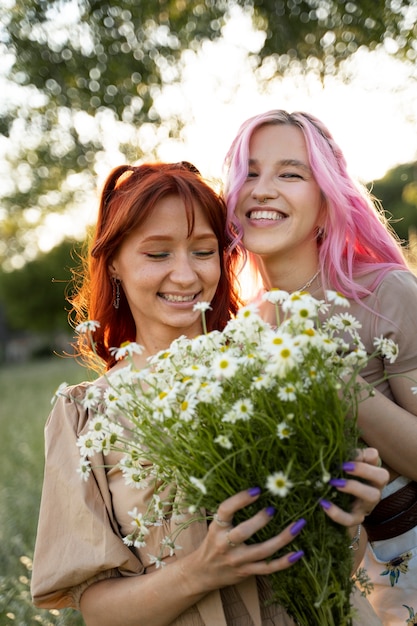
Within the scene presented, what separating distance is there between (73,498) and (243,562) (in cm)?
72

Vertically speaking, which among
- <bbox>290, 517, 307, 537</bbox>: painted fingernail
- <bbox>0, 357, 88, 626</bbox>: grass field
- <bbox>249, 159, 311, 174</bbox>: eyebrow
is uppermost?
<bbox>249, 159, 311, 174</bbox>: eyebrow

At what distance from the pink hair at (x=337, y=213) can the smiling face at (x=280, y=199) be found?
1.6 inches

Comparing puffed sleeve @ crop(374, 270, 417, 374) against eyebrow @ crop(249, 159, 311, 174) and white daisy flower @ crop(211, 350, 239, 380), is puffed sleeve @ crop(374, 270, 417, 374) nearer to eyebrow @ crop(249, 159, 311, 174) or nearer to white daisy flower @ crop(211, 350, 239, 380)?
eyebrow @ crop(249, 159, 311, 174)

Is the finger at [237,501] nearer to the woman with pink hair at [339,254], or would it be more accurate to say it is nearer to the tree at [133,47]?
the woman with pink hair at [339,254]

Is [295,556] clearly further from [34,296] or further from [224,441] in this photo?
[34,296]

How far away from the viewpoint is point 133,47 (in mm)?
5781

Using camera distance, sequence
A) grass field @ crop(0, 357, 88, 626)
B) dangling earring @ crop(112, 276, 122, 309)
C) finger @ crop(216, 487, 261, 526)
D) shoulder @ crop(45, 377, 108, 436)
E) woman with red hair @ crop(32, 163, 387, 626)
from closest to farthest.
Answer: finger @ crop(216, 487, 261, 526)
woman with red hair @ crop(32, 163, 387, 626)
shoulder @ crop(45, 377, 108, 436)
dangling earring @ crop(112, 276, 122, 309)
grass field @ crop(0, 357, 88, 626)

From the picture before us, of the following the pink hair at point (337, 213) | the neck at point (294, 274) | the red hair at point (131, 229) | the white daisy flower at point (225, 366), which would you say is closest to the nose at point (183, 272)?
the red hair at point (131, 229)

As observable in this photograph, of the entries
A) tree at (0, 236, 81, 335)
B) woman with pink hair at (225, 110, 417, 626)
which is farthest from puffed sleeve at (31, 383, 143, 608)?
tree at (0, 236, 81, 335)

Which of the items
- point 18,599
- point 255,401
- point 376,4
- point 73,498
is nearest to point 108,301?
point 73,498

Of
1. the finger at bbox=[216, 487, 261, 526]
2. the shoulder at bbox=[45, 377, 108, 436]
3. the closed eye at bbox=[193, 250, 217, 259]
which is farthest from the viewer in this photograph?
the closed eye at bbox=[193, 250, 217, 259]

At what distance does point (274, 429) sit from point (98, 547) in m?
0.92

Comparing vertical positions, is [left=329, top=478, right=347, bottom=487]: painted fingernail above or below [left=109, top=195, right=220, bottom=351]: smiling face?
below

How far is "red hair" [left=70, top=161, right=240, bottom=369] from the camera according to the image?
2.93m
